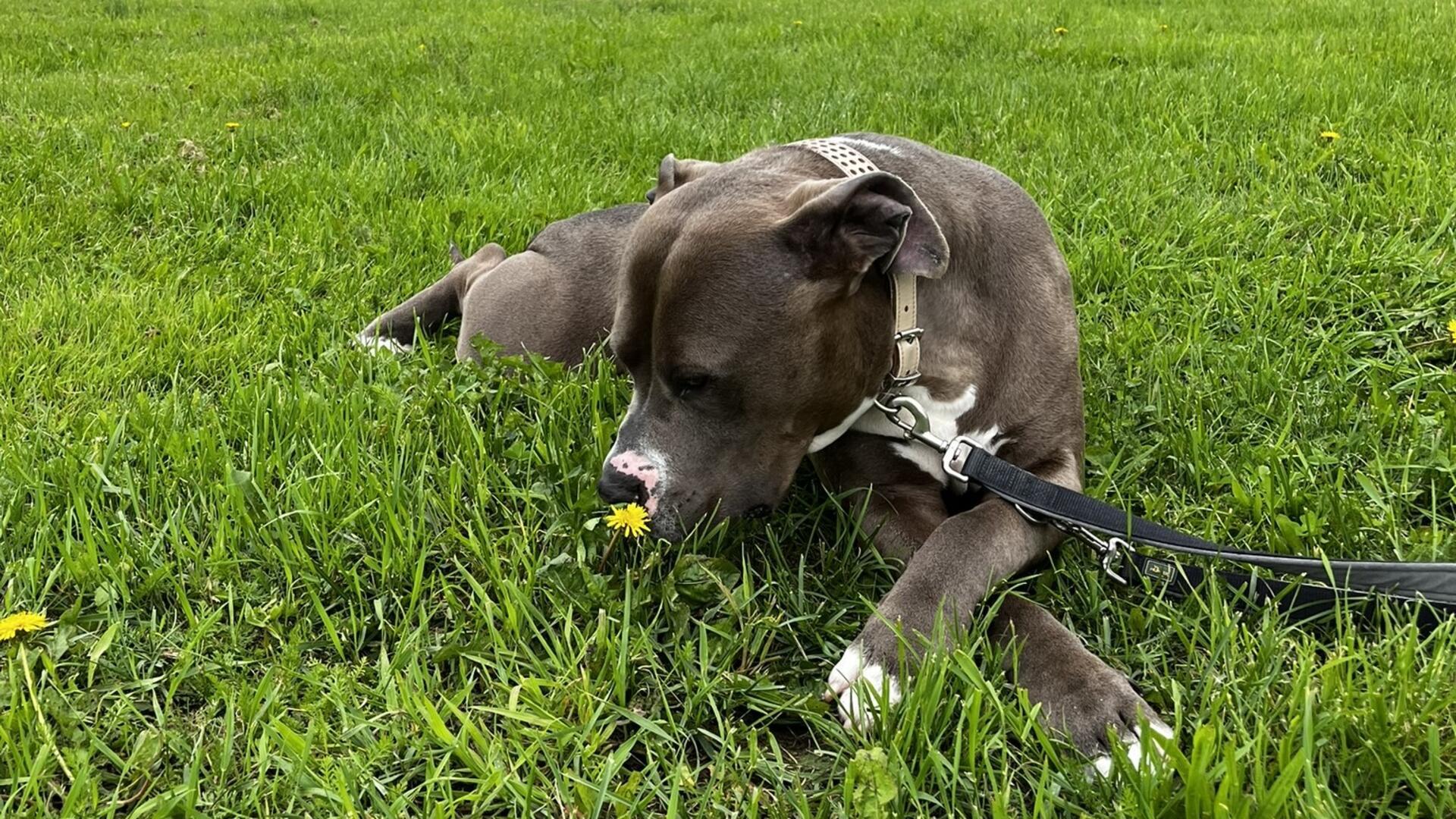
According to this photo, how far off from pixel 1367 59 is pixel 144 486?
663 cm

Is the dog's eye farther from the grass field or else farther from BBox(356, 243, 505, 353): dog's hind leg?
BBox(356, 243, 505, 353): dog's hind leg

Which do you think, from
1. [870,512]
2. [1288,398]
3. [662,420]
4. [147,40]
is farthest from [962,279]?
[147,40]

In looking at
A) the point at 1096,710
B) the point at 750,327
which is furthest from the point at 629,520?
the point at 1096,710

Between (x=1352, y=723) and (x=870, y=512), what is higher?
(x=1352, y=723)

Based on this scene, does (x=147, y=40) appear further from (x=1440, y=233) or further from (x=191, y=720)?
(x=1440, y=233)

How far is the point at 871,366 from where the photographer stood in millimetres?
2592

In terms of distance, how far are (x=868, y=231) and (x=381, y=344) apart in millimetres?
1991

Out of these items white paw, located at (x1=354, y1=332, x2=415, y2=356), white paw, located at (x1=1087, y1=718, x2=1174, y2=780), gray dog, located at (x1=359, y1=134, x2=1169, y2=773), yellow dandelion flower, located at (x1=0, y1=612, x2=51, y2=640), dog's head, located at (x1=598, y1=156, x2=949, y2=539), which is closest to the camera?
white paw, located at (x1=1087, y1=718, x2=1174, y2=780)

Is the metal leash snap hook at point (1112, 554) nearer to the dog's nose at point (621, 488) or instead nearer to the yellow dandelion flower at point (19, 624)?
the dog's nose at point (621, 488)

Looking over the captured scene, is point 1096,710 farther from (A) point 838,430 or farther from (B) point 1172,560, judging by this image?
(A) point 838,430

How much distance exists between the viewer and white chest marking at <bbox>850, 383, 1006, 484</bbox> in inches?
108

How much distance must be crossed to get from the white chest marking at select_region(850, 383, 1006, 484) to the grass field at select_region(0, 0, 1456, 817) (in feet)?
0.87

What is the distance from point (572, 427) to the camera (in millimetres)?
3039

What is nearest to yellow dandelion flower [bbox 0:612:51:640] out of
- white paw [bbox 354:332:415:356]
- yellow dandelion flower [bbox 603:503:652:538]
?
yellow dandelion flower [bbox 603:503:652:538]
